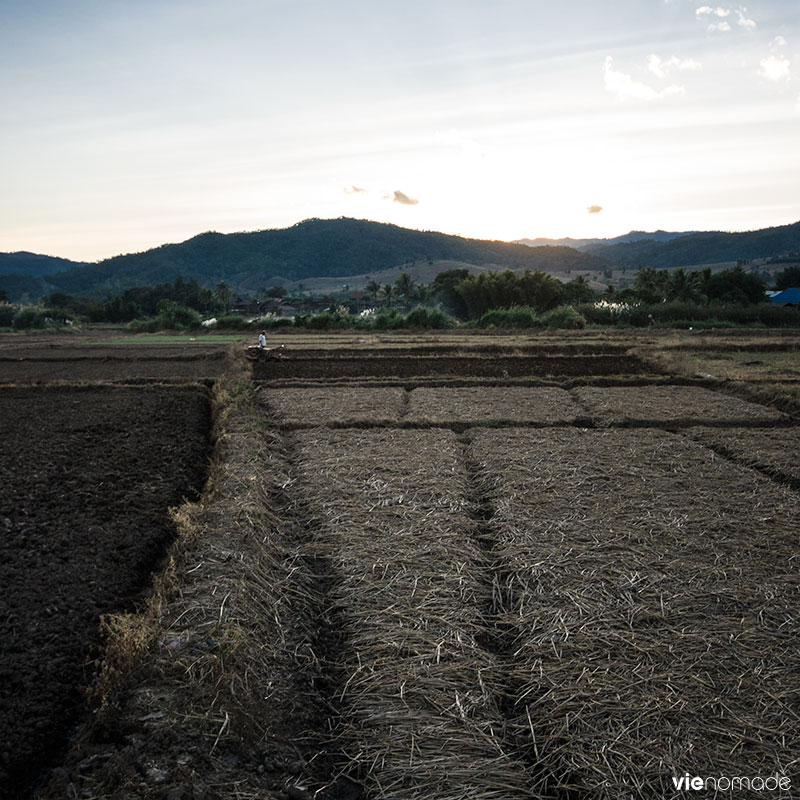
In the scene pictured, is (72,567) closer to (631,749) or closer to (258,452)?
(258,452)

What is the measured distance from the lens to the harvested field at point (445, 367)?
1905 cm

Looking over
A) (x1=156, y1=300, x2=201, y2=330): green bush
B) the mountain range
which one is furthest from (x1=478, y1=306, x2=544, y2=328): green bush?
the mountain range

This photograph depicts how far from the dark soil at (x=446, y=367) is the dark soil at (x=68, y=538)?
21.9ft

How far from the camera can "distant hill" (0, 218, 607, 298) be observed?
12825 cm

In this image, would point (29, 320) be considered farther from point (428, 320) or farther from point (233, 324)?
point (428, 320)

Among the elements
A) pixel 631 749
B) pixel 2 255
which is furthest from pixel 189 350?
pixel 2 255

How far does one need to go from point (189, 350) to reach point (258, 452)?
833 inches

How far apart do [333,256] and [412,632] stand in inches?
5785

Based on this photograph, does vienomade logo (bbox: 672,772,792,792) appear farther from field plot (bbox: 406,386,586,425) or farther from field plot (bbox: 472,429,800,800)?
field plot (bbox: 406,386,586,425)

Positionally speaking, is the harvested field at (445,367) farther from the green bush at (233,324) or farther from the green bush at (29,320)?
the green bush at (29,320)

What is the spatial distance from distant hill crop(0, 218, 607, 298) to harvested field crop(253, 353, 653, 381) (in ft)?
359

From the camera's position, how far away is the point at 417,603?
481cm

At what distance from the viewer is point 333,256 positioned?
146125 millimetres

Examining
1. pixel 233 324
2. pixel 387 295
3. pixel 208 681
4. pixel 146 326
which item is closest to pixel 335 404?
pixel 208 681
